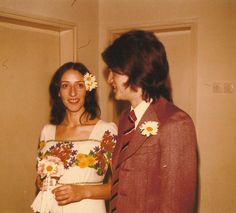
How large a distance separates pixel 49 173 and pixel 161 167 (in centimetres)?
75

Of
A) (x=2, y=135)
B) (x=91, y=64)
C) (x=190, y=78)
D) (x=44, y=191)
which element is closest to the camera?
(x=44, y=191)

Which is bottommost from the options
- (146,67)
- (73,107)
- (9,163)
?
(9,163)

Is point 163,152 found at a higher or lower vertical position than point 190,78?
lower

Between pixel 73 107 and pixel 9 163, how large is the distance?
108 centimetres

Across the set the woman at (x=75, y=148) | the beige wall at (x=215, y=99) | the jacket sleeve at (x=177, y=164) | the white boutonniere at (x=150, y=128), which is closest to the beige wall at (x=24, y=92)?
the woman at (x=75, y=148)

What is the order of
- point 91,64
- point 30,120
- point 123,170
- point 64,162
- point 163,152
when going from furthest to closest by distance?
point 91,64 → point 30,120 → point 64,162 → point 123,170 → point 163,152

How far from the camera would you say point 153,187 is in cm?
143

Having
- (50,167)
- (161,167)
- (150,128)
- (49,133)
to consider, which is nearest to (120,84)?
(150,128)

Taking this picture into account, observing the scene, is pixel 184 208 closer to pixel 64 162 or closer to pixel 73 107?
pixel 64 162

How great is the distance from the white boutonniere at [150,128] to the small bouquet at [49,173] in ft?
2.16

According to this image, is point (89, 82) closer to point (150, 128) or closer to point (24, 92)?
point (150, 128)

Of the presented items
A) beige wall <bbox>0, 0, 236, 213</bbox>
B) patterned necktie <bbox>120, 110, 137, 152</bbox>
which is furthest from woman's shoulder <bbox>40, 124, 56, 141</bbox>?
beige wall <bbox>0, 0, 236, 213</bbox>

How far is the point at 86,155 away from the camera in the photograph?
209cm

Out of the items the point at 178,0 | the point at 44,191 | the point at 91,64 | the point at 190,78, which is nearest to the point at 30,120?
the point at 91,64
